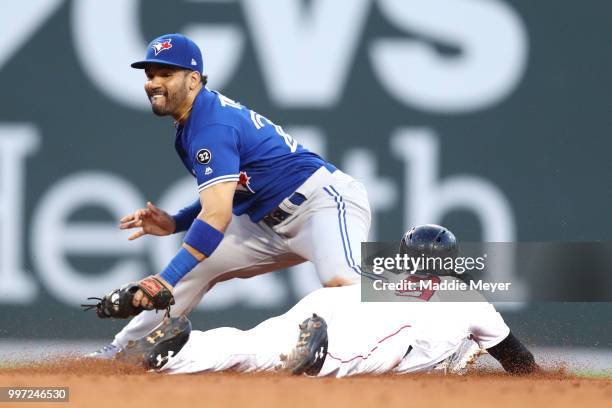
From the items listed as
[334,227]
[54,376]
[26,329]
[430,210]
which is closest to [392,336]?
[334,227]

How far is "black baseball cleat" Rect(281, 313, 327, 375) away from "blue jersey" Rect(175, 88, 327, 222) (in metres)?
0.83

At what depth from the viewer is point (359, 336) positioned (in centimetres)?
497

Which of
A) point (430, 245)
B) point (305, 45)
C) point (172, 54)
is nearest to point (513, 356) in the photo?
point (430, 245)

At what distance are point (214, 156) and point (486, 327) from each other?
139 cm

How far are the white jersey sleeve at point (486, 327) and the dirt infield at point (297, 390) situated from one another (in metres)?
0.16

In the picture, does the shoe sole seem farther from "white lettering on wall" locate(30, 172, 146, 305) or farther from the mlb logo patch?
"white lettering on wall" locate(30, 172, 146, 305)

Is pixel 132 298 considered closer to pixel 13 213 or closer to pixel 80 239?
pixel 80 239

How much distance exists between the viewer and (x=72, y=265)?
770cm

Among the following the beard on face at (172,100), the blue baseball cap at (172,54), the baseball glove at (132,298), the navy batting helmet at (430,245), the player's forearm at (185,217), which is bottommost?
the baseball glove at (132,298)

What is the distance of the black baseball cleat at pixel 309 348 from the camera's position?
4711 mm

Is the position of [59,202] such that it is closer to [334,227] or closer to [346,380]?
[334,227]

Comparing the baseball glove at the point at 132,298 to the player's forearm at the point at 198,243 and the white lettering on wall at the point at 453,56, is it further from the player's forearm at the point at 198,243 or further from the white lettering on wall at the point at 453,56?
the white lettering on wall at the point at 453,56

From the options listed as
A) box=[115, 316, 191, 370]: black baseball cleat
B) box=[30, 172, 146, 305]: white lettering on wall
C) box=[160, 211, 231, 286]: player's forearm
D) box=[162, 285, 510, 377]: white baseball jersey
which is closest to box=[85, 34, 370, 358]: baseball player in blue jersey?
box=[160, 211, 231, 286]: player's forearm

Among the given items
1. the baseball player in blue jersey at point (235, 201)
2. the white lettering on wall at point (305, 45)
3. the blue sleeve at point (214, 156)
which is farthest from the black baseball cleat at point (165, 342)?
the white lettering on wall at point (305, 45)
